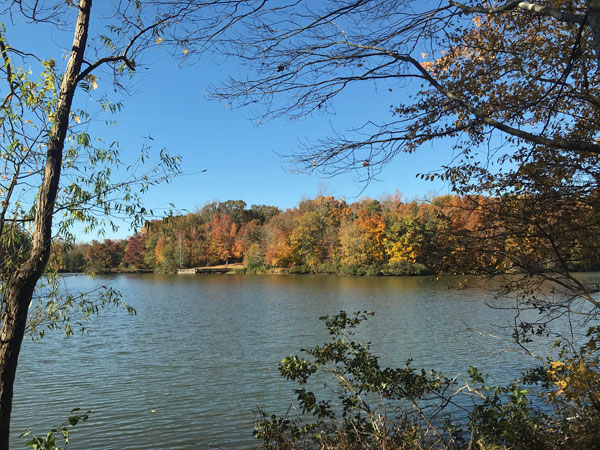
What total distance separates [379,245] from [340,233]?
6720 mm

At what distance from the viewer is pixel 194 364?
37.2 ft

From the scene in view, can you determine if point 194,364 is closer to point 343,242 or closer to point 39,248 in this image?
point 39,248

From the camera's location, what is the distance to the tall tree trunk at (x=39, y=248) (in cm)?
335

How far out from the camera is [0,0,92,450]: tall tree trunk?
3.35 metres

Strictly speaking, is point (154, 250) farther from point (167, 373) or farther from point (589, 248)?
point (589, 248)

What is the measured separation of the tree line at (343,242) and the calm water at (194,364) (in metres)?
0.87

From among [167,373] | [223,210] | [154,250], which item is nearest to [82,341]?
[167,373]

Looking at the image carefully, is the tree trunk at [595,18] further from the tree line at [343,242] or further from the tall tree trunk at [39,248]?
the tall tree trunk at [39,248]

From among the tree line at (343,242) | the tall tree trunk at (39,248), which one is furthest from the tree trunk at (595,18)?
the tall tree trunk at (39,248)

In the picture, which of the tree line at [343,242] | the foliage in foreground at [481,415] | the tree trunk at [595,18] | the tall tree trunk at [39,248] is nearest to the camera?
the tree trunk at [595,18]

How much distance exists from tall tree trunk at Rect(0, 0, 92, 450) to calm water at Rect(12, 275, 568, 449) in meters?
1.42

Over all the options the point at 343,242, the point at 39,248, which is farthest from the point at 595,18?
the point at 343,242

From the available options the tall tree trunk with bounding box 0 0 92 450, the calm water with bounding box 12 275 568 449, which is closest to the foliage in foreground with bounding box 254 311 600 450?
the calm water with bounding box 12 275 568 449

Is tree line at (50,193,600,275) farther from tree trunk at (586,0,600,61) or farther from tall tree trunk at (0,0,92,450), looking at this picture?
tree trunk at (586,0,600,61)
